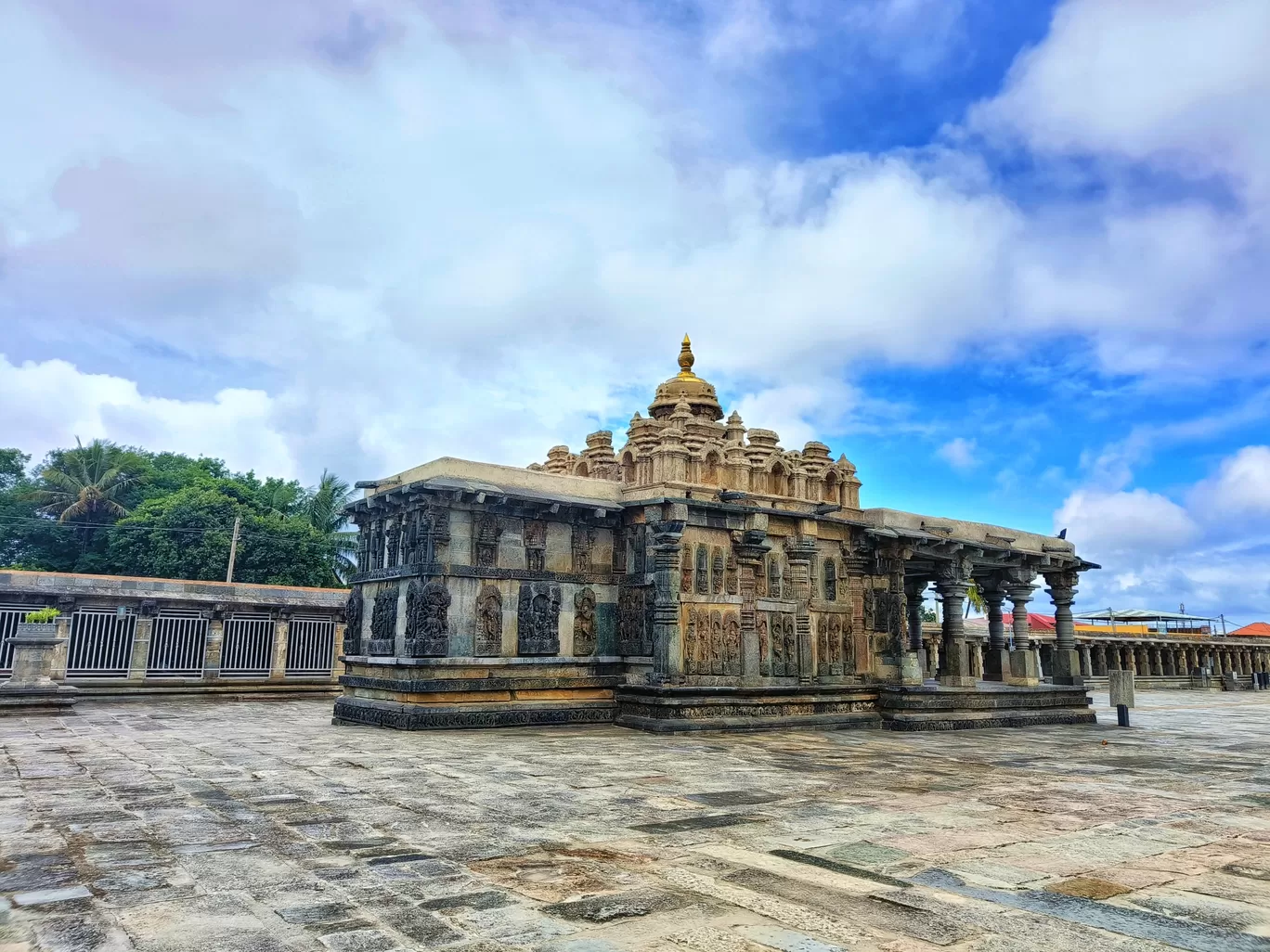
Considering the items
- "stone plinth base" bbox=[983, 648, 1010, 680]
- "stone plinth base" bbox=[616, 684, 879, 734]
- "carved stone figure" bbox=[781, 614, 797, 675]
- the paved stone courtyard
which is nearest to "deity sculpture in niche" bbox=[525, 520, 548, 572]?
"stone plinth base" bbox=[616, 684, 879, 734]

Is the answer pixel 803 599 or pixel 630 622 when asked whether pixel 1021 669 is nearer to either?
pixel 803 599

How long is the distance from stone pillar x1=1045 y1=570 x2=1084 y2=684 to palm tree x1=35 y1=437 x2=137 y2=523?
1542 inches

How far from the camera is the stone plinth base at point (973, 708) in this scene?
19594mm

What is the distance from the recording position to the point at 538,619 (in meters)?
17.8

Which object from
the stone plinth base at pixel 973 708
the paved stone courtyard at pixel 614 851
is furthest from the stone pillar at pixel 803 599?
the paved stone courtyard at pixel 614 851

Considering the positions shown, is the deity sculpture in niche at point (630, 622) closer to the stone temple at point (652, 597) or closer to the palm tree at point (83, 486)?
the stone temple at point (652, 597)

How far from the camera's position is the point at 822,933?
4.92 meters

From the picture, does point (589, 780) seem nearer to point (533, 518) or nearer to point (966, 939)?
point (966, 939)

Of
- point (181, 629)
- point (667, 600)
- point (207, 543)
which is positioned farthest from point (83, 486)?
point (667, 600)

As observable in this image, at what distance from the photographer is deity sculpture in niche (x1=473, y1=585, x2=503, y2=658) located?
55.8 ft

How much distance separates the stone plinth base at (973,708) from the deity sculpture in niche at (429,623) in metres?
10.2

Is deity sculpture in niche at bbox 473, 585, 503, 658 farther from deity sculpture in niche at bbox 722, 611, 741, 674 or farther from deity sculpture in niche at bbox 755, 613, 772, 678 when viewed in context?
deity sculpture in niche at bbox 755, 613, 772, 678

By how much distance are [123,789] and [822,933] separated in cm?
768

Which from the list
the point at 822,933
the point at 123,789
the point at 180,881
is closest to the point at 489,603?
the point at 123,789
